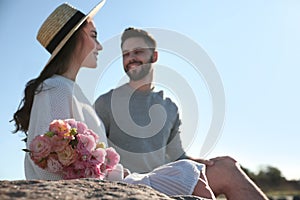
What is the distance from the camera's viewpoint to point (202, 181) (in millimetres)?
1989

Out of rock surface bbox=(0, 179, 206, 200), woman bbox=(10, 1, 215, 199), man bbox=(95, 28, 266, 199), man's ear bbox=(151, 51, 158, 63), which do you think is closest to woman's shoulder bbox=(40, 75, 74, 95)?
woman bbox=(10, 1, 215, 199)

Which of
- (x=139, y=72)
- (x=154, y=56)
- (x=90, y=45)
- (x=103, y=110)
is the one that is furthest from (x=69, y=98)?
(x=154, y=56)

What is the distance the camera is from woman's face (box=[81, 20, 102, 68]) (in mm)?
Result: 2620

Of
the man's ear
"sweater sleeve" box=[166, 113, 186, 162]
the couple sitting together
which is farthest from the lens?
the man's ear

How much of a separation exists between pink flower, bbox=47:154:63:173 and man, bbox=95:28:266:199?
1.18 m

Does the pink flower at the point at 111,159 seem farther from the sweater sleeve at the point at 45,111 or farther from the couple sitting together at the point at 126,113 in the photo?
the sweater sleeve at the point at 45,111

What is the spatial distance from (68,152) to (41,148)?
102 millimetres

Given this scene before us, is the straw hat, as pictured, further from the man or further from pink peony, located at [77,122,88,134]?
the man

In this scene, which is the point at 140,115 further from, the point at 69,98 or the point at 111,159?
the point at 111,159

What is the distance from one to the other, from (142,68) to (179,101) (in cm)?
34

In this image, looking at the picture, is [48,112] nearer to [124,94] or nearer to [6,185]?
[6,185]

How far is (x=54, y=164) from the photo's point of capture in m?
1.96

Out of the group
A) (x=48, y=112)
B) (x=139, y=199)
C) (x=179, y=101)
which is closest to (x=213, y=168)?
(x=48, y=112)

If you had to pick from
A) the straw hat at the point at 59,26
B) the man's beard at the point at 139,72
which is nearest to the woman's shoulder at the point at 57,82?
the straw hat at the point at 59,26
